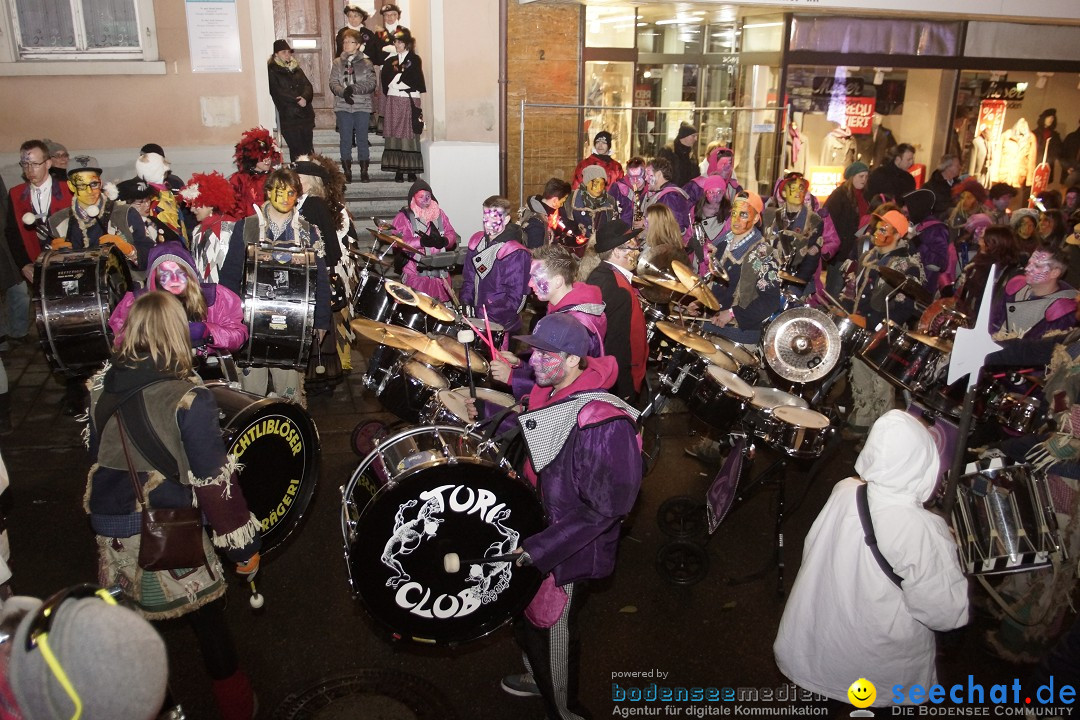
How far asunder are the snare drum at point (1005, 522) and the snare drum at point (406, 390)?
299cm

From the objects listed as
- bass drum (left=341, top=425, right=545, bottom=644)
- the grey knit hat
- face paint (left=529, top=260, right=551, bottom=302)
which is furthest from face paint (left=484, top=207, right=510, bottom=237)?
the grey knit hat

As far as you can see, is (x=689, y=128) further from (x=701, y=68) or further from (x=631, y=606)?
(x=631, y=606)

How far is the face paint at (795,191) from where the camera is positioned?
29.4 feet

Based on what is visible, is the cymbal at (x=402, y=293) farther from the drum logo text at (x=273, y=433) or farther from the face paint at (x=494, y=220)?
the face paint at (x=494, y=220)

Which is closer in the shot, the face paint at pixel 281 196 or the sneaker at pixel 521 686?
the sneaker at pixel 521 686

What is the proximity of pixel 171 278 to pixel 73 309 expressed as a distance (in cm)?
132

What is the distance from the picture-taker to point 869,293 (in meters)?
7.19

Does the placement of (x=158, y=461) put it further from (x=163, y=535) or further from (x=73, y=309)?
(x=73, y=309)

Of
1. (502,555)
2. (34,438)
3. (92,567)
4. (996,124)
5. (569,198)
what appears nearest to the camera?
(502,555)

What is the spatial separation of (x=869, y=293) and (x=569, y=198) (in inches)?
185

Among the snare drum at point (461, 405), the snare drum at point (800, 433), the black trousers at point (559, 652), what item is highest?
the snare drum at point (461, 405)

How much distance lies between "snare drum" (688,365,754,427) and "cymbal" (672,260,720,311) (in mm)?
959

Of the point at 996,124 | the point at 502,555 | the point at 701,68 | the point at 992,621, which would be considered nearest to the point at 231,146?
the point at 701,68

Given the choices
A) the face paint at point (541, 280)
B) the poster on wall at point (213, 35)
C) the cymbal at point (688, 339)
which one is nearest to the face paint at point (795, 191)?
the cymbal at point (688, 339)
